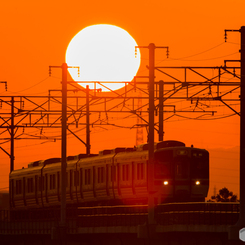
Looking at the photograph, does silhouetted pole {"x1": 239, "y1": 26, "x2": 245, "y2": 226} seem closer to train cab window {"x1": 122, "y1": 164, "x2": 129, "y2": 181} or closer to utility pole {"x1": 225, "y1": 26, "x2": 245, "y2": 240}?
utility pole {"x1": 225, "y1": 26, "x2": 245, "y2": 240}

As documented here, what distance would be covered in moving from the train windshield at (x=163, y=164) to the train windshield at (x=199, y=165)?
124 centimetres

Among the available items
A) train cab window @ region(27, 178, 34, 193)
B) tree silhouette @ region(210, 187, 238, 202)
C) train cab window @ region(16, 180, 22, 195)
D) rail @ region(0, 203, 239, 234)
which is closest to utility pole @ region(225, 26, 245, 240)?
rail @ region(0, 203, 239, 234)

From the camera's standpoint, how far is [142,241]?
131 ft

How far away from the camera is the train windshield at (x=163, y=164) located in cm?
4578

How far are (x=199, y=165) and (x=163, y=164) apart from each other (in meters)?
2.05

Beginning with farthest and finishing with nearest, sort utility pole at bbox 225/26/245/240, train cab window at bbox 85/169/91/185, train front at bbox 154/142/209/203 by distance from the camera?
train cab window at bbox 85/169/91/185 → train front at bbox 154/142/209/203 → utility pole at bbox 225/26/245/240

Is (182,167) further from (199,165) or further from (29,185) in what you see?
(29,185)

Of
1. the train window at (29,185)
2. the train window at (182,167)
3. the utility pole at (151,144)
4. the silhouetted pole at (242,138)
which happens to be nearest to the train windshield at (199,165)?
the train window at (182,167)

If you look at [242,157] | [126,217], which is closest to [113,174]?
[126,217]

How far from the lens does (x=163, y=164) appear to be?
46031 mm

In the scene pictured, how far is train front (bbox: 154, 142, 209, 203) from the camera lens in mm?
45562

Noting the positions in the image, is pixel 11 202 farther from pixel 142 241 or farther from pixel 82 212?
pixel 142 241

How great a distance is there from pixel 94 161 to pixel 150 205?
15.9m

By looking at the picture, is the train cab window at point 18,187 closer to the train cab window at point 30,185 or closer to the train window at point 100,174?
the train cab window at point 30,185
